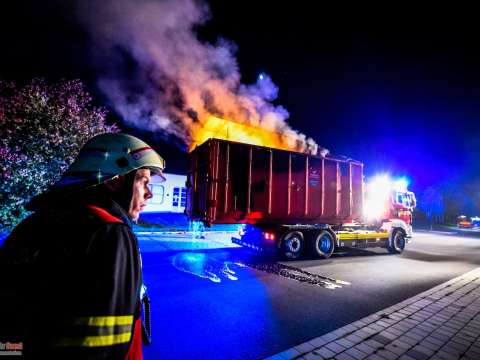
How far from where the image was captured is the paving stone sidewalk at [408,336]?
314cm

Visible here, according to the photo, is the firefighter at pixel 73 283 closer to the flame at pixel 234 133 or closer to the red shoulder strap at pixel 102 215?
the red shoulder strap at pixel 102 215

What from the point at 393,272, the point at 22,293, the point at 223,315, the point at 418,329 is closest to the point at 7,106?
the point at 223,315

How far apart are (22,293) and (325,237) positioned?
31.7ft

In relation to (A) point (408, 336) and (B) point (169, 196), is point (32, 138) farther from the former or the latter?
(B) point (169, 196)

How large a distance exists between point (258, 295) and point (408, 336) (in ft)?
8.59

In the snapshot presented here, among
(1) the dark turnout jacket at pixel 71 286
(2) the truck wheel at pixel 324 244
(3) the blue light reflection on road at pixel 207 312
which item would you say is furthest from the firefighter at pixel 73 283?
(2) the truck wheel at pixel 324 244

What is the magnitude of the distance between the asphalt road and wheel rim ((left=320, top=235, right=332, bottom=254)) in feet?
1.37

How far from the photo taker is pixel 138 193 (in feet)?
5.73

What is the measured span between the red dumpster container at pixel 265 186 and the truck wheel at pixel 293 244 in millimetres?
531

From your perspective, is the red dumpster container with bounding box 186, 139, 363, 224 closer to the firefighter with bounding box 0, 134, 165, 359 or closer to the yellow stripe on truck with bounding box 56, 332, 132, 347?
the firefighter with bounding box 0, 134, 165, 359

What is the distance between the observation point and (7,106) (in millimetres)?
8094

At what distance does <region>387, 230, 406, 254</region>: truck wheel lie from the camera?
37.3ft

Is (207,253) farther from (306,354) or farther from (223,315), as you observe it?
(306,354)

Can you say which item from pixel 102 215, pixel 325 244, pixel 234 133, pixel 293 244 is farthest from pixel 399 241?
pixel 102 215
